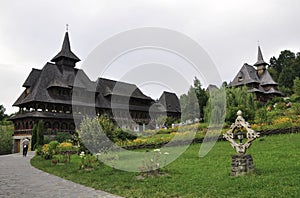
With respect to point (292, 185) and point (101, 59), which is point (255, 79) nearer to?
point (101, 59)

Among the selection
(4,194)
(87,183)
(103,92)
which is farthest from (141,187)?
(103,92)

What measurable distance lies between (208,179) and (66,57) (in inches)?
1451

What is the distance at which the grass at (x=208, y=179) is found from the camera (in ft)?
22.9

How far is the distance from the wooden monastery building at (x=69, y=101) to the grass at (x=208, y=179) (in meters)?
21.7

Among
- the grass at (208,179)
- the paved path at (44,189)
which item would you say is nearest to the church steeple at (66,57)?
the grass at (208,179)

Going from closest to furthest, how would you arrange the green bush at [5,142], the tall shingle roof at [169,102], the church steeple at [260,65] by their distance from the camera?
the green bush at [5,142], the tall shingle roof at [169,102], the church steeple at [260,65]

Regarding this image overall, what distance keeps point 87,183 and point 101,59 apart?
577 cm

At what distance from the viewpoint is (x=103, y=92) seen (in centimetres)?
4406

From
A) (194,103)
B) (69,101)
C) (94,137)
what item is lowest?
(94,137)

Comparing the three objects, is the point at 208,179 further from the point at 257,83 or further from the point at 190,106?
the point at 257,83

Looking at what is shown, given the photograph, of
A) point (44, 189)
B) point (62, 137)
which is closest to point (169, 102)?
point (62, 137)

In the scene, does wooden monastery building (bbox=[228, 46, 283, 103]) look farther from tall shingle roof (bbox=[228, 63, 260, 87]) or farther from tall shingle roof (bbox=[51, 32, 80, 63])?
tall shingle roof (bbox=[51, 32, 80, 63])

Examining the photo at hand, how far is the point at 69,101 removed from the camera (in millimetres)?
38406

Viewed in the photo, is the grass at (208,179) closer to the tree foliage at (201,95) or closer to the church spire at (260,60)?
the tree foliage at (201,95)
